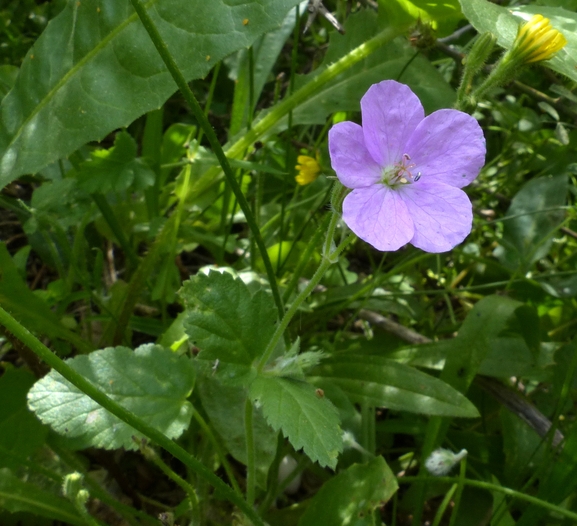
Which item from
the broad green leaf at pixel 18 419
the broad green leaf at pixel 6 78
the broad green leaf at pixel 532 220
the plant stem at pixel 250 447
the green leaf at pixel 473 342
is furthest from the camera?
the broad green leaf at pixel 532 220

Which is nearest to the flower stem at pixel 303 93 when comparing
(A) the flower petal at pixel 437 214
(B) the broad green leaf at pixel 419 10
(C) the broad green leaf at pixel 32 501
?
(B) the broad green leaf at pixel 419 10

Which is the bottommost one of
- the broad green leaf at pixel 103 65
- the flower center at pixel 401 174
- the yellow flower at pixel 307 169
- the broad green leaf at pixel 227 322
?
the yellow flower at pixel 307 169

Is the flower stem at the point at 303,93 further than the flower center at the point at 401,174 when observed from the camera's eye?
Yes

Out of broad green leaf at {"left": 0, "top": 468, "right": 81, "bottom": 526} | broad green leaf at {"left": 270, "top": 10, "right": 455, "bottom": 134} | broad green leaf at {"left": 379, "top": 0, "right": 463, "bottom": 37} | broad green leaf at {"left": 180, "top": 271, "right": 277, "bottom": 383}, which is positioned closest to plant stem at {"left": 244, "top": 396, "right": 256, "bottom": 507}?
broad green leaf at {"left": 180, "top": 271, "right": 277, "bottom": 383}

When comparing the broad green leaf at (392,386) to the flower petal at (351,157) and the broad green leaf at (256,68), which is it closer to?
the flower petal at (351,157)

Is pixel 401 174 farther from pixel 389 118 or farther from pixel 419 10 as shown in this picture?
pixel 419 10

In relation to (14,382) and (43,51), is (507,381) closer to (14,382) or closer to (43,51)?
(14,382)

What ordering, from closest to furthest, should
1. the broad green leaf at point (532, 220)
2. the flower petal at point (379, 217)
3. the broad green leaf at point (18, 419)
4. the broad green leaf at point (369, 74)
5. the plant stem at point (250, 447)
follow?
the flower petal at point (379, 217), the plant stem at point (250, 447), the broad green leaf at point (18, 419), the broad green leaf at point (369, 74), the broad green leaf at point (532, 220)

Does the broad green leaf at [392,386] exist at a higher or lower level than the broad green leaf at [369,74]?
lower
